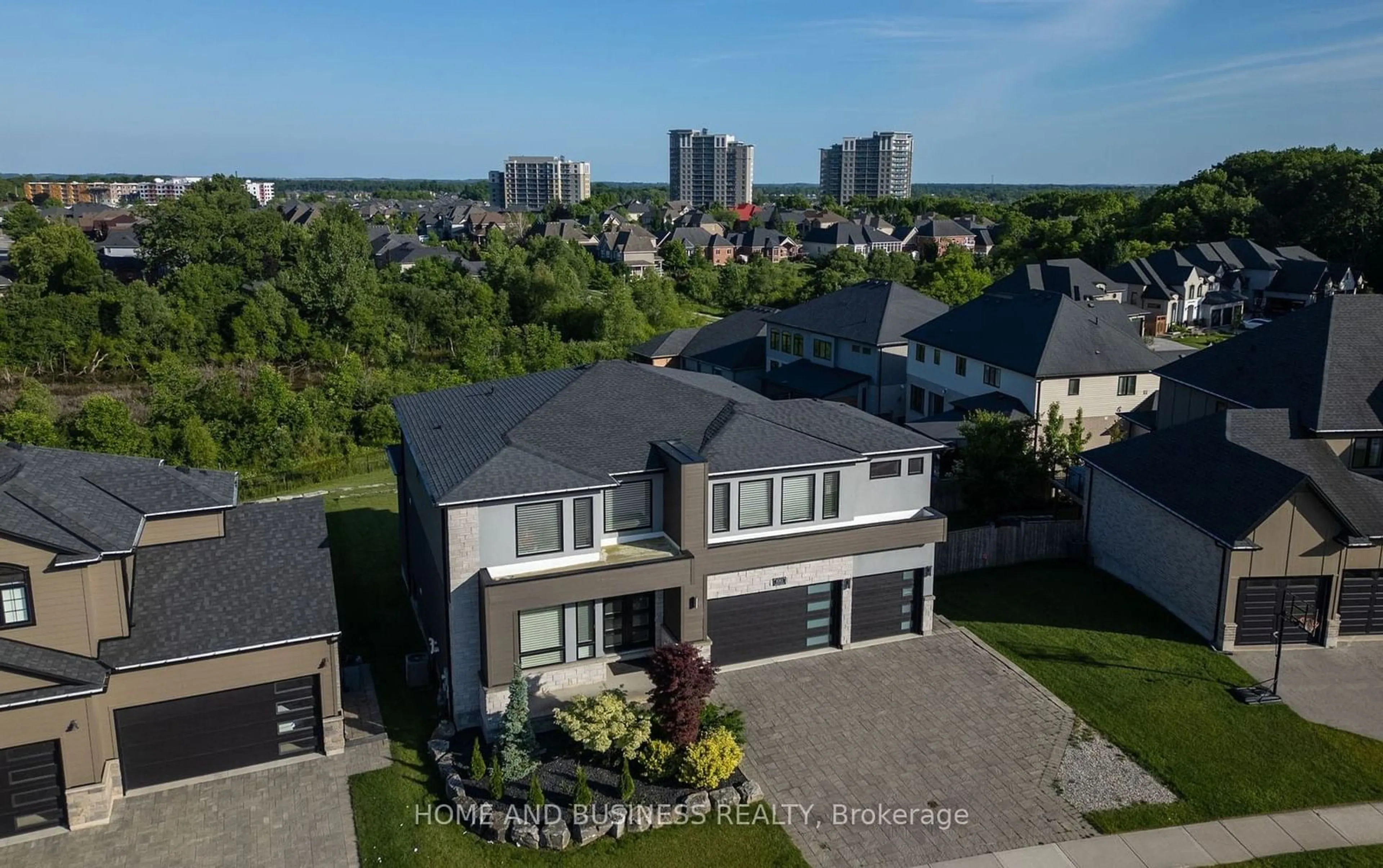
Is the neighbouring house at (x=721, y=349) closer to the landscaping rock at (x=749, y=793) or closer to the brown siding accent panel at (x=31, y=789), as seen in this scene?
the landscaping rock at (x=749, y=793)

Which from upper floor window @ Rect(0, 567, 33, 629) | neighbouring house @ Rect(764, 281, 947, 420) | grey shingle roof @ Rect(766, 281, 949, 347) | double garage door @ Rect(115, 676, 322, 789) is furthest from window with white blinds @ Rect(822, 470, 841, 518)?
grey shingle roof @ Rect(766, 281, 949, 347)

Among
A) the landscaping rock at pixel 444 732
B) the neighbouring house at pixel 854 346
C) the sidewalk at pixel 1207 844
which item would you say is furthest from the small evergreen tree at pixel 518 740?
the neighbouring house at pixel 854 346

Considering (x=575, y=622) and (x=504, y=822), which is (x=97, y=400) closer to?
(x=575, y=622)

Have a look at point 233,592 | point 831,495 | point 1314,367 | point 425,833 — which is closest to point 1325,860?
point 831,495

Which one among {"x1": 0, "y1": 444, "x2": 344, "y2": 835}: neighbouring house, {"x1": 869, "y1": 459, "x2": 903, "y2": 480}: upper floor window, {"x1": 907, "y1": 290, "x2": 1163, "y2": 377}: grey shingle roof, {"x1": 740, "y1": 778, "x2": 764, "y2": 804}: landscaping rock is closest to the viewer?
{"x1": 0, "y1": 444, "x2": 344, "y2": 835}: neighbouring house

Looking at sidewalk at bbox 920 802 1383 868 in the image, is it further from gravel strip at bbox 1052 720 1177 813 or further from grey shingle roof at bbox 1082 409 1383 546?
grey shingle roof at bbox 1082 409 1383 546

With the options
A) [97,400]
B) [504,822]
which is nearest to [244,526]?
[504,822]
